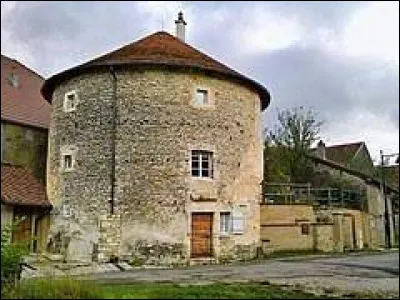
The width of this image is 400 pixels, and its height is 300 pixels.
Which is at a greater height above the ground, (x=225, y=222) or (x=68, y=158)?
(x=68, y=158)

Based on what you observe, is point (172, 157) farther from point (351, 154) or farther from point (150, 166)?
point (351, 154)

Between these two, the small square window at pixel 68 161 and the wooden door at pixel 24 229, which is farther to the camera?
the small square window at pixel 68 161

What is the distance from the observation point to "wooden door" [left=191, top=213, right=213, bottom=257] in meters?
23.6

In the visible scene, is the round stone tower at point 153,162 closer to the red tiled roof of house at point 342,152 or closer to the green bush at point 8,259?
the green bush at point 8,259

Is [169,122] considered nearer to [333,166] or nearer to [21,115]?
[21,115]

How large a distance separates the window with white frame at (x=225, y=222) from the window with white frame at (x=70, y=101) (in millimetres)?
7458

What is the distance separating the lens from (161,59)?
943 inches

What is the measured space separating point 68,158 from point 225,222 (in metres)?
6.88

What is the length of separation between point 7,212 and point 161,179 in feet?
19.5

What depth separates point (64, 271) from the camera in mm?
19875

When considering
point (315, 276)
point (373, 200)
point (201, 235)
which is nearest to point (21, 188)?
point (201, 235)

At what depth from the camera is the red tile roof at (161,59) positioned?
23.9 metres

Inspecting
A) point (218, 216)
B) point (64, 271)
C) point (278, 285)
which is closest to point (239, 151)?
point (218, 216)

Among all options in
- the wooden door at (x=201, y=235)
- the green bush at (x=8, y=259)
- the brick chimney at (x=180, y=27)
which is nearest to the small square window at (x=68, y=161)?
the wooden door at (x=201, y=235)
